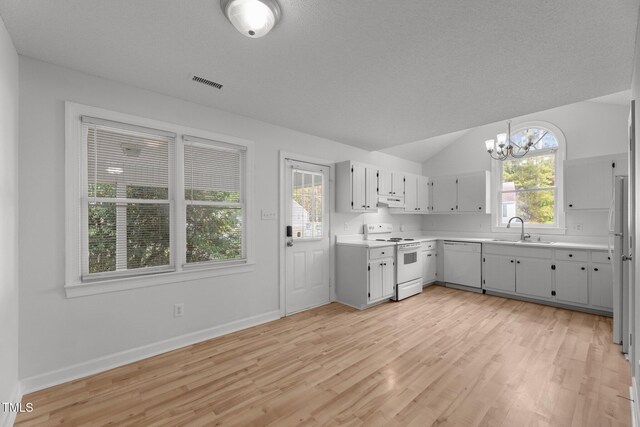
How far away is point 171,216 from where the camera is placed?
2.86 metres

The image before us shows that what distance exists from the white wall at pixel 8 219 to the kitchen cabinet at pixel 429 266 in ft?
16.4

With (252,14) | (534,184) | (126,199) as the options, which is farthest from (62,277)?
(534,184)

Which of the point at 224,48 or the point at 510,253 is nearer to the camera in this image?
the point at 224,48

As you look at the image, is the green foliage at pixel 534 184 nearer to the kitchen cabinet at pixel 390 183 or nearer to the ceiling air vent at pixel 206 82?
the kitchen cabinet at pixel 390 183

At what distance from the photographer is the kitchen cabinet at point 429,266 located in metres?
5.10

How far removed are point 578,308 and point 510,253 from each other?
1063 millimetres

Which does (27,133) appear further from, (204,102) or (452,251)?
(452,251)

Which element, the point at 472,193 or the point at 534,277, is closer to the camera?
the point at 534,277

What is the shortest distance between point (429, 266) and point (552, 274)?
1.77 meters

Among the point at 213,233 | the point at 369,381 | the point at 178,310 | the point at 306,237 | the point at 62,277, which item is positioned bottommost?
the point at 369,381

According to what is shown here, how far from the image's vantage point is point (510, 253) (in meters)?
4.53

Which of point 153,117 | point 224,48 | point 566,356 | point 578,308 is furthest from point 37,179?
point 578,308

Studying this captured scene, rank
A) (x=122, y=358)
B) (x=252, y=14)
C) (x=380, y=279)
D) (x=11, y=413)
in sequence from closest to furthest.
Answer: (x=252, y=14) < (x=11, y=413) < (x=122, y=358) < (x=380, y=279)

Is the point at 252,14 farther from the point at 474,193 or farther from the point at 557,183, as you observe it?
the point at 557,183
